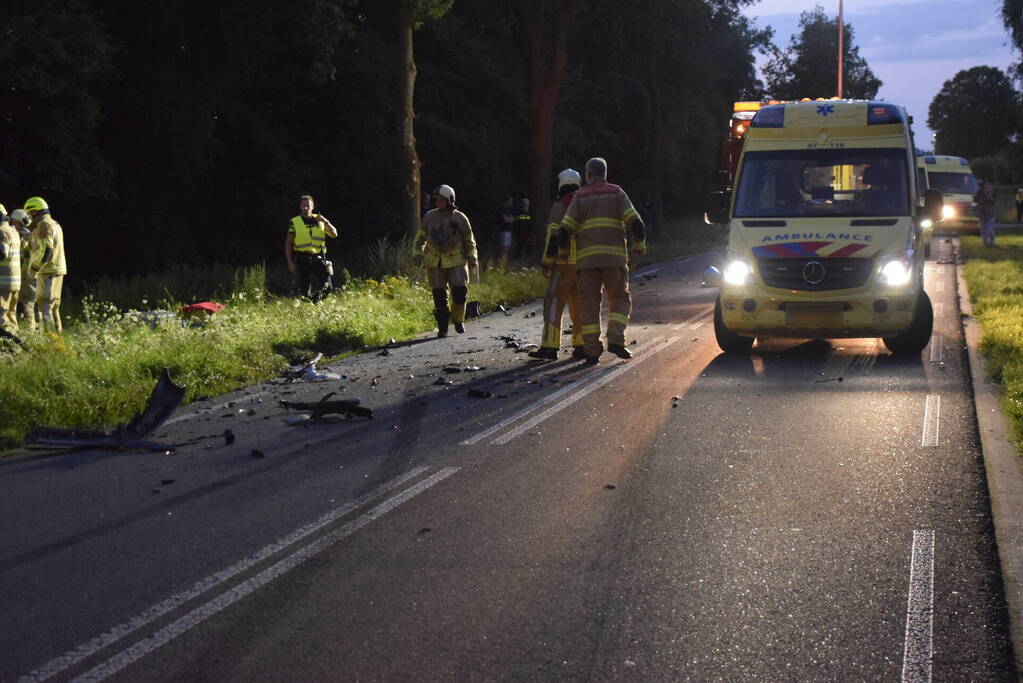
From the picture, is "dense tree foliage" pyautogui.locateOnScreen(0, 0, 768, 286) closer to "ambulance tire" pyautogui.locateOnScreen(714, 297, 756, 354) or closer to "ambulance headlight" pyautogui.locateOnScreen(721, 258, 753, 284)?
"ambulance tire" pyautogui.locateOnScreen(714, 297, 756, 354)

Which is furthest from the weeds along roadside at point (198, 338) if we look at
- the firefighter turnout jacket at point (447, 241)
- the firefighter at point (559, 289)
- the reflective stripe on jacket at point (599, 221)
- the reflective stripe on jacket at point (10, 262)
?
the reflective stripe on jacket at point (599, 221)

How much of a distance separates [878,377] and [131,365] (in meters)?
6.83

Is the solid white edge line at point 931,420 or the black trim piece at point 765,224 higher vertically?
the black trim piece at point 765,224

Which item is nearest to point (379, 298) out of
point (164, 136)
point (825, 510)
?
point (164, 136)

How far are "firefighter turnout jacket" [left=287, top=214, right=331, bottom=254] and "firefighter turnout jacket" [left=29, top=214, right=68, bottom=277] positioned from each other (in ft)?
14.4

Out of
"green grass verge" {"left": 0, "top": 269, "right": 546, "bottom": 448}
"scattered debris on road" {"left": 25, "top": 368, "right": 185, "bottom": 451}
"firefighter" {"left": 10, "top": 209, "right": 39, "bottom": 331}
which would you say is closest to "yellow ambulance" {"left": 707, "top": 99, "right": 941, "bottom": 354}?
"green grass verge" {"left": 0, "top": 269, "right": 546, "bottom": 448}

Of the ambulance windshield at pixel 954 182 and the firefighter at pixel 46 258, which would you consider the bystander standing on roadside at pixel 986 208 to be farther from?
the firefighter at pixel 46 258

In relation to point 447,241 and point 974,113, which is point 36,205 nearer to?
point 447,241

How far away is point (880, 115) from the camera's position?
567 inches

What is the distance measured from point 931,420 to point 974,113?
141724 millimetres

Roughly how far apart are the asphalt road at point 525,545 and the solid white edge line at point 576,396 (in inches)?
2.1

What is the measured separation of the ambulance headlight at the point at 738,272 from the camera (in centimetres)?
1360

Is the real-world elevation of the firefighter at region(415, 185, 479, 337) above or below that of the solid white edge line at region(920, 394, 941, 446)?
above

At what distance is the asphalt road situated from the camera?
4805 mm
